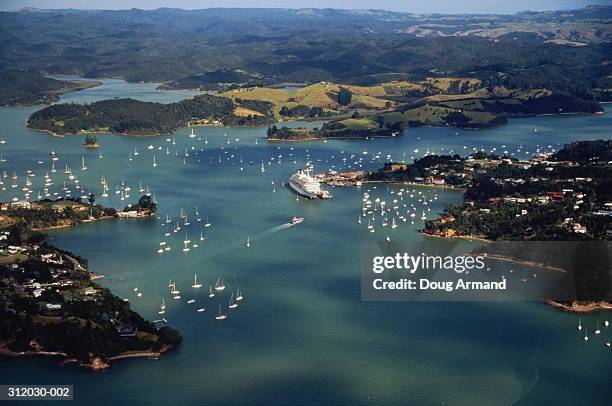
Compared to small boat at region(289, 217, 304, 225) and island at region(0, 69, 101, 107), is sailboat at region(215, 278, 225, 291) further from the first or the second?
island at region(0, 69, 101, 107)

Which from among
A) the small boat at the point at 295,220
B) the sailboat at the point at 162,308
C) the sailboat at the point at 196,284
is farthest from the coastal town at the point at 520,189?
the sailboat at the point at 162,308

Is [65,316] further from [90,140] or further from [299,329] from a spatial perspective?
[90,140]

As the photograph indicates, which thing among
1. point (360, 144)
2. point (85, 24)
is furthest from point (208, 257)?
point (85, 24)

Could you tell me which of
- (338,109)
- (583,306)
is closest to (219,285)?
(583,306)

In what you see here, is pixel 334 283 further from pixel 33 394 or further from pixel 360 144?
pixel 360 144

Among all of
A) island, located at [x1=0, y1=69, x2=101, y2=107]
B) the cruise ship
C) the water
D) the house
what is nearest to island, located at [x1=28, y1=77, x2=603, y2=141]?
island, located at [x1=0, y1=69, x2=101, y2=107]

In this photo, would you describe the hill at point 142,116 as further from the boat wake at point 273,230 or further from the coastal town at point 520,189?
the boat wake at point 273,230
